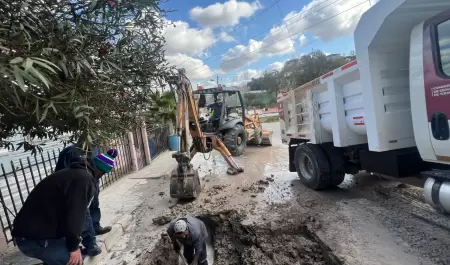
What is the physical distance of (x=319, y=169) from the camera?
5152 mm

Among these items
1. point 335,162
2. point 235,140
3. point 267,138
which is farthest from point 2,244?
point 267,138

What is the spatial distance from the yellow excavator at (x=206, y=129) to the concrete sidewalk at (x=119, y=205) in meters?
1.05

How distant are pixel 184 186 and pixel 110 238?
171 cm

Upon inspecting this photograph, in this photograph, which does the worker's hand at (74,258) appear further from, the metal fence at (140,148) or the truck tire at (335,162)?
the metal fence at (140,148)

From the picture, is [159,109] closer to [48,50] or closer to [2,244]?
[2,244]

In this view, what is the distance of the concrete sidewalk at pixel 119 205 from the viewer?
3.56 meters

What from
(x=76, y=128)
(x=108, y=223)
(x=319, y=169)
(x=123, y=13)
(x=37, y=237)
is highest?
(x=123, y=13)

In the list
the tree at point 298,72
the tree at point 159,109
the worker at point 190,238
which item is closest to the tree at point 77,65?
the tree at point 159,109

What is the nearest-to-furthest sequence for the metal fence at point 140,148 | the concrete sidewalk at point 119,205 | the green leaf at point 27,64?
the green leaf at point 27,64 → the concrete sidewalk at point 119,205 → the metal fence at point 140,148

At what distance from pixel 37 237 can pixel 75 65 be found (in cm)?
165

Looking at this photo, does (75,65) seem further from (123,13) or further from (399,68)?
(399,68)

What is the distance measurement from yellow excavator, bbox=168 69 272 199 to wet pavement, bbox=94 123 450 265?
1.86 feet

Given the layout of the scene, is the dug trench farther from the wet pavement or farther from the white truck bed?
the white truck bed

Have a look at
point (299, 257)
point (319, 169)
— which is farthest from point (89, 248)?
point (319, 169)
